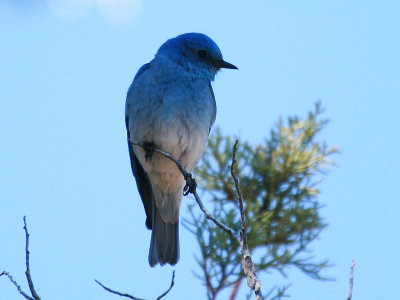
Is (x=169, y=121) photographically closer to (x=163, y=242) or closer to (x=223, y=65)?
(x=223, y=65)

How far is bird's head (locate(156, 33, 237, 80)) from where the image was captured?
5340 millimetres

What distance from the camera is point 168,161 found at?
17.4ft

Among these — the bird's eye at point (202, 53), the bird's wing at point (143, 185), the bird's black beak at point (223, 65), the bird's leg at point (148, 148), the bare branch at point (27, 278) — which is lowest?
the bare branch at point (27, 278)

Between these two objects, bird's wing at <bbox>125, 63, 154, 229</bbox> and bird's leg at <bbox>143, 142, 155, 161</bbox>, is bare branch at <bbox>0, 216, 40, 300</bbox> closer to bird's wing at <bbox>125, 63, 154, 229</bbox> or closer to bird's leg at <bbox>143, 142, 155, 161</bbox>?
bird's leg at <bbox>143, 142, 155, 161</bbox>

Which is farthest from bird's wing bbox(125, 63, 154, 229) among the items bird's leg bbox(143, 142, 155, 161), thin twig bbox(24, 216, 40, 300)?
thin twig bbox(24, 216, 40, 300)

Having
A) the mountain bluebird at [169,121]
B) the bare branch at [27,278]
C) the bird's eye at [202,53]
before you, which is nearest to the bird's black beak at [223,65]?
the mountain bluebird at [169,121]

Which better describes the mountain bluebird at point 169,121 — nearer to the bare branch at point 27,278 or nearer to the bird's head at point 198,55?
the bird's head at point 198,55

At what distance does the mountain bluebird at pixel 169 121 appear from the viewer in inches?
196

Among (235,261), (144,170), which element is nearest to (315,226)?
(235,261)

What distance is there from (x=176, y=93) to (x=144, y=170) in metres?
0.89

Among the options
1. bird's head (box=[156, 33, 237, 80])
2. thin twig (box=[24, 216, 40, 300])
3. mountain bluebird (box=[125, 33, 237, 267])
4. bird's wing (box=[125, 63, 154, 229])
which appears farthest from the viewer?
bird's wing (box=[125, 63, 154, 229])

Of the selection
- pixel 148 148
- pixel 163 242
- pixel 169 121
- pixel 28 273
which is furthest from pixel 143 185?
pixel 28 273

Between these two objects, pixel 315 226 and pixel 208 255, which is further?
pixel 315 226

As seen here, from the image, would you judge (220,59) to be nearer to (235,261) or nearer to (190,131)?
(190,131)
